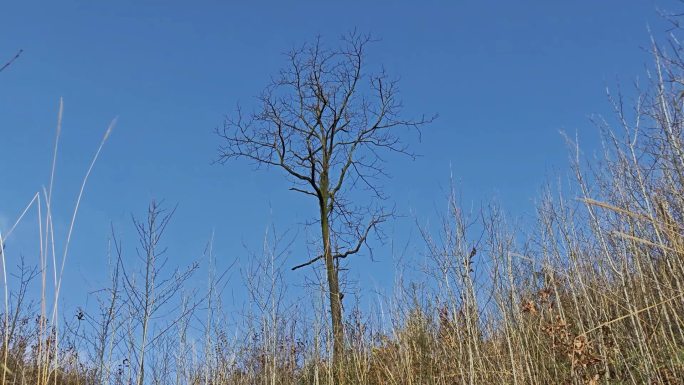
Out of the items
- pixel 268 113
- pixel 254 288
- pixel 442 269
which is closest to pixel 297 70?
pixel 268 113

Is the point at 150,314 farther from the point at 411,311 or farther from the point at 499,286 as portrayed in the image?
the point at 499,286

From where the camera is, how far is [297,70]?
9102mm

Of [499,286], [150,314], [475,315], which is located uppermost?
[150,314]

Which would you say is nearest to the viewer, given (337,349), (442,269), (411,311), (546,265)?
(442,269)

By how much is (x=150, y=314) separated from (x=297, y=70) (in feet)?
16.4

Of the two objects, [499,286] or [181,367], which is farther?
[181,367]

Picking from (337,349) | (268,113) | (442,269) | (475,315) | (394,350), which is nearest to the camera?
(475,315)

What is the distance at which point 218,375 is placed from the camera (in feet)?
17.5

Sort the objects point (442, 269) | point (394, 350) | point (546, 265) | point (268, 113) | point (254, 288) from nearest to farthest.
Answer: point (442, 269) < point (546, 265) < point (394, 350) < point (254, 288) < point (268, 113)

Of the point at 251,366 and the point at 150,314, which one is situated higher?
the point at 150,314

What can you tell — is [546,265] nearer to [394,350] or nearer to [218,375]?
[394,350]

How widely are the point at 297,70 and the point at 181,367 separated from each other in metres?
5.27

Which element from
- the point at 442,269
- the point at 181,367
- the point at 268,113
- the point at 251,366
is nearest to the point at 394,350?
the point at 442,269

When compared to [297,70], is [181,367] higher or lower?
lower
